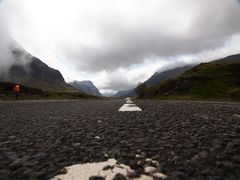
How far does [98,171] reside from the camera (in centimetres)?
337

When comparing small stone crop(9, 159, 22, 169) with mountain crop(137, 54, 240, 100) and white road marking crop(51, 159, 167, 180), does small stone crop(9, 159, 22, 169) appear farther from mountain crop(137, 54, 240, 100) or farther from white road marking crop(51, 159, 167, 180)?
mountain crop(137, 54, 240, 100)

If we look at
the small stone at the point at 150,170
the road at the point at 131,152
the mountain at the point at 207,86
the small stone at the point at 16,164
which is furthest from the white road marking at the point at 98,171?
the mountain at the point at 207,86

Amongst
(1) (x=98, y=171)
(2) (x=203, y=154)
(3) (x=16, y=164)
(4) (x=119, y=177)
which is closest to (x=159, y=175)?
(4) (x=119, y=177)

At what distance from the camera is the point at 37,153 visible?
14.5ft

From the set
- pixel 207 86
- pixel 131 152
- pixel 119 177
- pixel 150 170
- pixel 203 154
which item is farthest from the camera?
pixel 207 86

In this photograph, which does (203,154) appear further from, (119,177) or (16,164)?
(16,164)

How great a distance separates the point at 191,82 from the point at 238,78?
604 inches

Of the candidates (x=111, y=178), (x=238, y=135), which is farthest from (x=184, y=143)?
(x=111, y=178)

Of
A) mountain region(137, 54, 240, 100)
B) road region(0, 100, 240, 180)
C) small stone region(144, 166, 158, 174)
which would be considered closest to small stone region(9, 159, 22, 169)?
road region(0, 100, 240, 180)

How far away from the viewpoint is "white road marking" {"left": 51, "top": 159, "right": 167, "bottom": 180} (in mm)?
3160

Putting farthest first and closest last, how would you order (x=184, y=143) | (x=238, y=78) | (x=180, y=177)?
(x=238, y=78) < (x=184, y=143) < (x=180, y=177)

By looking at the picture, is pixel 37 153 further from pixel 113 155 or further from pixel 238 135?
pixel 238 135

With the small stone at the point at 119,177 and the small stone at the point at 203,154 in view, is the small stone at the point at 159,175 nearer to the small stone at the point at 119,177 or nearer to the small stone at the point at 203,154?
the small stone at the point at 119,177

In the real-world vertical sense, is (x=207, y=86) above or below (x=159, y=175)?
above
